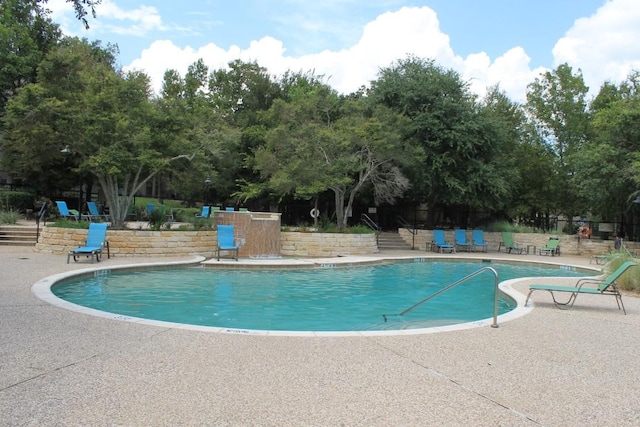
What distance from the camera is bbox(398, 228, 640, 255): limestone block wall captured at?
21780 millimetres

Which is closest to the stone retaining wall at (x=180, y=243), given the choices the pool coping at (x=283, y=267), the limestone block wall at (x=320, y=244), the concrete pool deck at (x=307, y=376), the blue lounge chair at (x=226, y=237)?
the limestone block wall at (x=320, y=244)

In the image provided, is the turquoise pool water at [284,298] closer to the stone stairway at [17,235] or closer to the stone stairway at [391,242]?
the stone stairway at [17,235]

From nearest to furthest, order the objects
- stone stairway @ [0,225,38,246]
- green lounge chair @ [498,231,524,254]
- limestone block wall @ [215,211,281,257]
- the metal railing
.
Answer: stone stairway @ [0,225,38,246]
limestone block wall @ [215,211,281,257]
green lounge chair @ [498,231,524,254]
the metal railing

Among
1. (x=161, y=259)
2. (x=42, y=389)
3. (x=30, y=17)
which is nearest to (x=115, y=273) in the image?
(x=161, y=259)

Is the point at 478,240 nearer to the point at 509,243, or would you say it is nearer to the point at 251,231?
the point at 509,243

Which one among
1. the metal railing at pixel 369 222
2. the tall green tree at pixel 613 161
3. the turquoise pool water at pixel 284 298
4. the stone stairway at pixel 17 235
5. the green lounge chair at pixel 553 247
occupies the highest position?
the tall green tree at pixel 613 161

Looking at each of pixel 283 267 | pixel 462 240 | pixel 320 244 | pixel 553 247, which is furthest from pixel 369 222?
pixel 283 267

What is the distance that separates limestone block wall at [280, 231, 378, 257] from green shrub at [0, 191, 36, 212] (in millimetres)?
12631

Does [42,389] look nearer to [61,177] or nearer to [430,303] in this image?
[430,303]

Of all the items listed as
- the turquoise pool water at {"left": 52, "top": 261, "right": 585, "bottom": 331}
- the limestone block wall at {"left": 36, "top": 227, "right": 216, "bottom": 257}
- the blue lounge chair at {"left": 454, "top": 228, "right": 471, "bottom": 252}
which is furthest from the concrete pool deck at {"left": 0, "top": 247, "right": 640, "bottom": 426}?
the blue lounge chair at {"left": 454, "top": 228, "right": 471, "bottom": 252}

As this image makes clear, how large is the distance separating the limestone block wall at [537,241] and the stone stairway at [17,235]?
50.7ft

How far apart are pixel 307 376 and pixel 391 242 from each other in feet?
61.5

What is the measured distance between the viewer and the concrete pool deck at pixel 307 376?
3457 mm

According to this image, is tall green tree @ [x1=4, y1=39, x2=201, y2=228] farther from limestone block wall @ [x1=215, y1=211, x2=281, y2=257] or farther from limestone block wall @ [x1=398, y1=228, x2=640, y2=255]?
limestone block wall @ [x1=398, y1=228, x2=640, y2=255]
